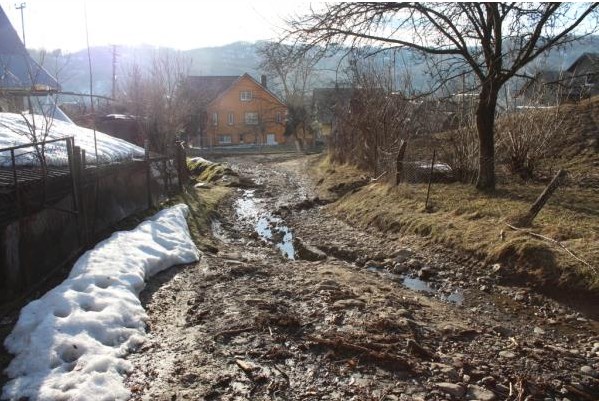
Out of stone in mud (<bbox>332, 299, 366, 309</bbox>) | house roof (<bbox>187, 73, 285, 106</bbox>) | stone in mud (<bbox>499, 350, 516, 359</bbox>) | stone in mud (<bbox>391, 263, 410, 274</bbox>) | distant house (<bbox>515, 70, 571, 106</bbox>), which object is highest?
house roof (<bbox>187, 73, 285, 106</bbox>)

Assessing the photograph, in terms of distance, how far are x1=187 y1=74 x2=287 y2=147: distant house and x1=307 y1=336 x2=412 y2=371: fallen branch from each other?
1900 inches

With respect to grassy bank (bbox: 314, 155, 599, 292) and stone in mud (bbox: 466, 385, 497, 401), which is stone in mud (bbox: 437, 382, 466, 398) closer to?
stone in mud (bbox: 466, 385, 497, 401)

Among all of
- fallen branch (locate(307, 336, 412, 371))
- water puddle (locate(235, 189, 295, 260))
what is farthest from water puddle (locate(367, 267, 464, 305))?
fallen branch (locate(307, 336, 412, 371))

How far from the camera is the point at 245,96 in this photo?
54.6m

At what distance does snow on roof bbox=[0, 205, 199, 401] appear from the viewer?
431 centimetres

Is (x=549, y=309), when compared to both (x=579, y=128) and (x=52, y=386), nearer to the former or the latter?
(x=52, y=386)

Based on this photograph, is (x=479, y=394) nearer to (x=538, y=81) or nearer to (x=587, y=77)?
(x=538, y=81)

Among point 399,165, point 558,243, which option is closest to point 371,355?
point 558,243

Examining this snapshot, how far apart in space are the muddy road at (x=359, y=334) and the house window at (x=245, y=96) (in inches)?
1825

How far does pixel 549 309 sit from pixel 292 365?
4.11m

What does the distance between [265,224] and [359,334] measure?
9421mm

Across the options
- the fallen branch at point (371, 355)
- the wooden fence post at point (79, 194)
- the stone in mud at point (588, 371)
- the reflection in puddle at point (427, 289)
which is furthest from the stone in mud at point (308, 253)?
the stone in mud at point (588, 371)

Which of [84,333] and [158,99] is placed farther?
[158,99]

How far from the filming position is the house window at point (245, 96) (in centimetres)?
5447
